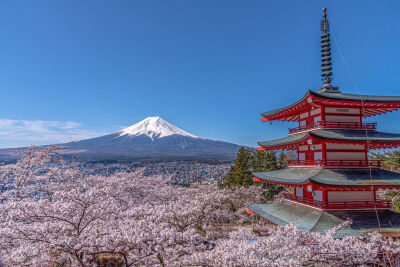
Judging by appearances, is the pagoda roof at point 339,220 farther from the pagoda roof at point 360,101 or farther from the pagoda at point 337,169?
the pagoda roof at point 360,101

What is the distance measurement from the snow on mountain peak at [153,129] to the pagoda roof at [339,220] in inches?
3075

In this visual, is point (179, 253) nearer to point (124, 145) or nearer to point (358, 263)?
point (358, 263)

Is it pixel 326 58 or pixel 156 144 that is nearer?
pixel 326 58

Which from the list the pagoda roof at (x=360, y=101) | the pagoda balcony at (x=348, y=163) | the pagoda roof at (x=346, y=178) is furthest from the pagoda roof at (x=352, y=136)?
the pagoda roof at (x=346, y=178)

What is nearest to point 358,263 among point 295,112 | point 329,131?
point 329,131

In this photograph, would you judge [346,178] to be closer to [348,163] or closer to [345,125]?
[348,163]

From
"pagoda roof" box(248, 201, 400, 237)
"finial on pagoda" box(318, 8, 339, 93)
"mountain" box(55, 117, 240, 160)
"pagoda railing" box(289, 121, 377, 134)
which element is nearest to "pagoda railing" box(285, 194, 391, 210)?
"pagoda roof" box(248, 201, 400, 237)

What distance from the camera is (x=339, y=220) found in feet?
27.7

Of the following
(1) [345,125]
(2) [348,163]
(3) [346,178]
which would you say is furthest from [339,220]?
(1) [345,125]

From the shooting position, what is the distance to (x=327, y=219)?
338 inches

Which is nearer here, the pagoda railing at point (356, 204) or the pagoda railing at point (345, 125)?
the pagoda railing at point (356, 204)

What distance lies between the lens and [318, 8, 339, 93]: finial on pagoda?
1152cm

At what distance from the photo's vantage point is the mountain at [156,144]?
2599 inches

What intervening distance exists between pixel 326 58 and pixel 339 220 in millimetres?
7732
